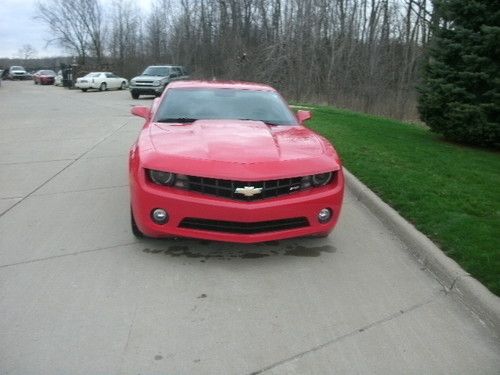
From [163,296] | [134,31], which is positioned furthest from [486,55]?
[134,31]

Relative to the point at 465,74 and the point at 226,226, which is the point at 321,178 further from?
the point at 465,74

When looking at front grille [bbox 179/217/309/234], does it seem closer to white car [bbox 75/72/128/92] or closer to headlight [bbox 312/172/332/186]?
headlight [bbox 312/172/332/186]

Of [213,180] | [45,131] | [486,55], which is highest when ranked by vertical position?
[486,55]

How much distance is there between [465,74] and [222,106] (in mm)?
7353

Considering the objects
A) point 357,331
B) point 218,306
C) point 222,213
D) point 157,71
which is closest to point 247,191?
point 222,213

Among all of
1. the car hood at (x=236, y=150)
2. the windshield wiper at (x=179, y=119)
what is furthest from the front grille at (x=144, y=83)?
the car hood at (x=236, y=150)

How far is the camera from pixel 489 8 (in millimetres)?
10234

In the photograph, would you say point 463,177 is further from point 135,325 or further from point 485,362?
point 135,325

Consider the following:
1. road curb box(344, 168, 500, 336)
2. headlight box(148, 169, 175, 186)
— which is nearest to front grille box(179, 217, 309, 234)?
headlight box(148, 169, 175, 186)

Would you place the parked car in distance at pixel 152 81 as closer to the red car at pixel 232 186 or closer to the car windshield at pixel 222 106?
the car windshield at pixel 222 106

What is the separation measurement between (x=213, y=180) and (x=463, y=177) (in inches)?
196

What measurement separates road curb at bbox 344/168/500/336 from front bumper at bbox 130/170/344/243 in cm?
107

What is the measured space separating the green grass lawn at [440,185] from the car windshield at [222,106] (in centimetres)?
179

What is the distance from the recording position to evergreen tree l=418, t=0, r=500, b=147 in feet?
33.6
